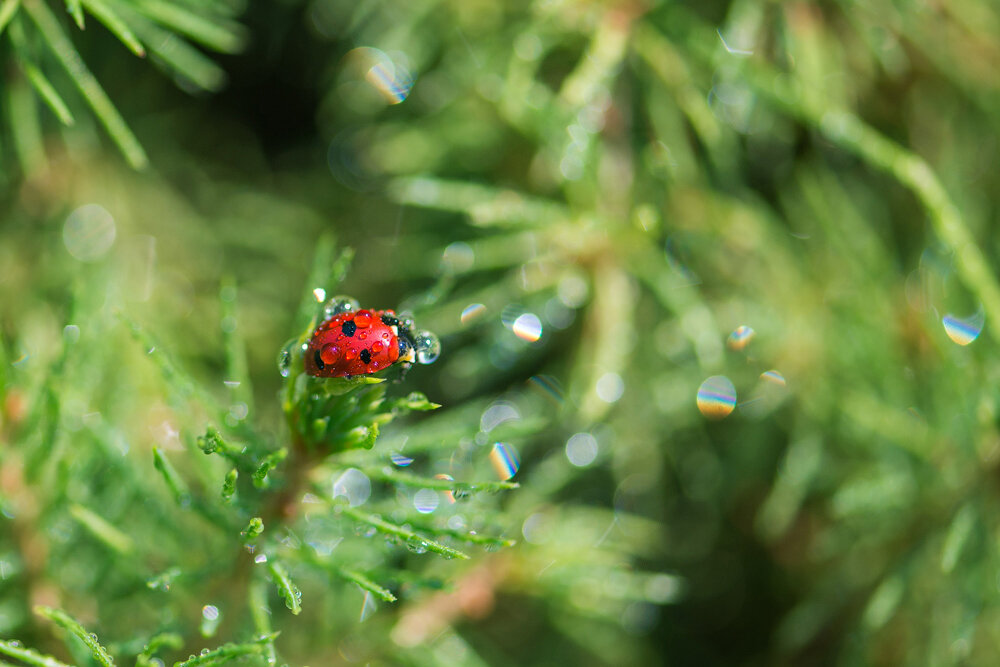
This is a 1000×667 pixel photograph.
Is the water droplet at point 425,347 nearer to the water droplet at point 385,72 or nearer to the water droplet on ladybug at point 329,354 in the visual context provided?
the water droplet on ladybug at point 329,354

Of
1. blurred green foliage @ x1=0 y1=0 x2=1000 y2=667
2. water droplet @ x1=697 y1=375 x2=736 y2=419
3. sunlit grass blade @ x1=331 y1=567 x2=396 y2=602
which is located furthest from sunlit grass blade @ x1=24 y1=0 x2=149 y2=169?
water droplet @ x1=697 y1=375 x2=736 y2=419

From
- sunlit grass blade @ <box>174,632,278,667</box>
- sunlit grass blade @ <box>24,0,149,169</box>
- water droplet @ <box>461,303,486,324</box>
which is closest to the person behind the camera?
sunlit grass blade @ <box>174,632,278,667</box>

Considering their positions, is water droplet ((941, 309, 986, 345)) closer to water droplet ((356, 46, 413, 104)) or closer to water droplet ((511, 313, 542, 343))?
water droplet ((511, 313, 542, 343))

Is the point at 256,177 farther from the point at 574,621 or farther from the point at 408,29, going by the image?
the point at 574,621

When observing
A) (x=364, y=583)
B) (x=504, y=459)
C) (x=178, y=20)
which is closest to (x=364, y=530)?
(x=364, y=583)

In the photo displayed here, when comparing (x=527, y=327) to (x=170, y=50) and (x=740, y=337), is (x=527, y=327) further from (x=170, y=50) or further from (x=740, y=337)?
(x=170, y=50)

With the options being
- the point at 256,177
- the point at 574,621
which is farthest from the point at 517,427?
the point at 256,177
